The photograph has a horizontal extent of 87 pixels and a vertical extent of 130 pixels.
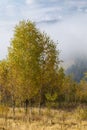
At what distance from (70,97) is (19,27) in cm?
7366

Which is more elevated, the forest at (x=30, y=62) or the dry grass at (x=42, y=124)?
the forest at (x=30, y=62)

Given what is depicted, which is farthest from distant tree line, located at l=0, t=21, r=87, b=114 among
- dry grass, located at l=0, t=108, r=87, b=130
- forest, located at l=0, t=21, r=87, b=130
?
dry grass, located at l=0, t=108, r=87, b=130

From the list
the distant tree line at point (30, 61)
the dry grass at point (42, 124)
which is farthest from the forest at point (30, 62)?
the dry grass at point (42, 124)

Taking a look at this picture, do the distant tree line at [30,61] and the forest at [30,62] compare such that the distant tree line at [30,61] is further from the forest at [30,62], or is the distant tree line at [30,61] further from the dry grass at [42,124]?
the dry grass at [42,124]

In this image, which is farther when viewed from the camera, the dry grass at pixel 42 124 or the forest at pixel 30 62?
the forest at pixel 30 62

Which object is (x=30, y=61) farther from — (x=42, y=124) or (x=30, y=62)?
(x=42, y=124)

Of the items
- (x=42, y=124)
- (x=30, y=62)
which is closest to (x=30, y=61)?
(x=30, y=62)

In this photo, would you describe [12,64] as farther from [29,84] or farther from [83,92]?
[83,92]

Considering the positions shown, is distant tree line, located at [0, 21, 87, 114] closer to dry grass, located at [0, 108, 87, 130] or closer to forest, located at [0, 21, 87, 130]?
forest, located at [0, 21, 87, 130]

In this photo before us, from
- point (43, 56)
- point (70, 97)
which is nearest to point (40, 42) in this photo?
point (43, 56)

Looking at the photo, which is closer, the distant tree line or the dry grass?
the dry grass

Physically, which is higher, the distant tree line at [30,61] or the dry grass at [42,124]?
the distant tree line at [30,61]

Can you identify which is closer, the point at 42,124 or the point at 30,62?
the point at 42,124

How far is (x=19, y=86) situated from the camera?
47.1 m
